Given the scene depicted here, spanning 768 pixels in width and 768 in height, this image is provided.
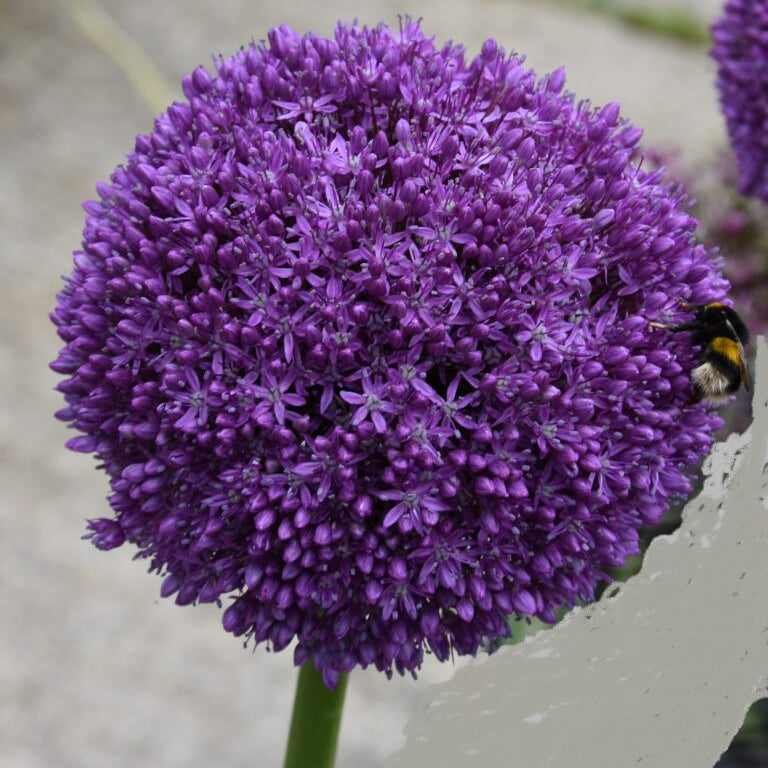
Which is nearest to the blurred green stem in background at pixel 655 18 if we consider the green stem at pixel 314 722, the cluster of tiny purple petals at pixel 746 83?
the cluster of tiny purple petals at pixel 746 83

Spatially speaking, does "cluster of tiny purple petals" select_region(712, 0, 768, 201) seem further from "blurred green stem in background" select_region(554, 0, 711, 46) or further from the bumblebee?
"blurred green stem in background" select_region(554, 0, 711, 46)

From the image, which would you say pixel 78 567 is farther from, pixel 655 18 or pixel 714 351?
pixel 655 18

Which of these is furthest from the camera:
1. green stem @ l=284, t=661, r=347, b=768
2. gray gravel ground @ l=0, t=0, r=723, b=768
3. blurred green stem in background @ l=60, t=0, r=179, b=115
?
blurred green stem in background @ l=60, t=0, r=179, b=115

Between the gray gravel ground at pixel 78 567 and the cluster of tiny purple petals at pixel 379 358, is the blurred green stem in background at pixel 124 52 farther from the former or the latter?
the cluster of tiny purple petals at pixel 379 358

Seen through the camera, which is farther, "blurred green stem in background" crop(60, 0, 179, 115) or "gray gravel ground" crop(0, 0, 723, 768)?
"blurred green stem in background" crop(60, 0, 179, 115)

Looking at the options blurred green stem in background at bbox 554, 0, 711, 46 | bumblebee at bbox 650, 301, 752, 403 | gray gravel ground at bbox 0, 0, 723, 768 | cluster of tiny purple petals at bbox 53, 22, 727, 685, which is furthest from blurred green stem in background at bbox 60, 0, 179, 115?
bumblebee at bbox 650, 301, 752, 403

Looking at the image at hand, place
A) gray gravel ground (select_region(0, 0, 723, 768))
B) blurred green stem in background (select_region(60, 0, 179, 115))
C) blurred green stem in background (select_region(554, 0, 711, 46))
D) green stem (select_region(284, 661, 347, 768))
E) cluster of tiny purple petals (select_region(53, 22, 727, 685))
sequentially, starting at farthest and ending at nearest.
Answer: blurred green stem in background (select_region(554, 0, 711, 46))
blurred green stem in background (select_region(60, 0, 179, 115))
gray gravel ground (select_region(0, 0, 723, 768))
green stem (select_region(284, 661, 347, 768))
cluster of tiny purple petals (select_region(53, 22, 727, 685))
